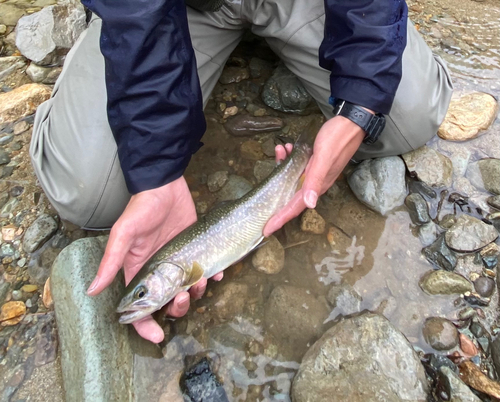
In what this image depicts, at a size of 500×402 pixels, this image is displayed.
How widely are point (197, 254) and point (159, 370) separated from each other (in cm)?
74

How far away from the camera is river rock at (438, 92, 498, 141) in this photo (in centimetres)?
339

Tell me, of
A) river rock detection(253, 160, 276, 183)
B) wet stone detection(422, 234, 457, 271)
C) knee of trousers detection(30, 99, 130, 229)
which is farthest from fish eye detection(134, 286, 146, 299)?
wet stone detection(422, 234, 457, 271)

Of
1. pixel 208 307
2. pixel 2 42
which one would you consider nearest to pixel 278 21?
pixel 208 307

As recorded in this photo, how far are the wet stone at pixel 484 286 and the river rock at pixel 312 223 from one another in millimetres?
1080

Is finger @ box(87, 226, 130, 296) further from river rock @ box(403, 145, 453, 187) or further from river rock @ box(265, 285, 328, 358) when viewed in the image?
river rock @ box(403, 145, 453, 187)

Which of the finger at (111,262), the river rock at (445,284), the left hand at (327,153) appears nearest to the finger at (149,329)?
the finger at (111,262)

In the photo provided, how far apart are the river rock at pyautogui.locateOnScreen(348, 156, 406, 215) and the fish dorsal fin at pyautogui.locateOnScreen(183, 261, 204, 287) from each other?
54.8 inches

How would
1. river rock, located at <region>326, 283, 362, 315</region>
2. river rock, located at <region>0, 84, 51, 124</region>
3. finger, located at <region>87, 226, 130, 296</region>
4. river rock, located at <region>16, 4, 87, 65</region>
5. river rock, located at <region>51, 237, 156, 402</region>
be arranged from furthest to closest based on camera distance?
river rock, located at <region>16, 4, 87, 65</region> < river rock, located at <region>0, 84, 51, 124</region> < river rock, located at <region>326, 283, 362, 315</region> < river rock, located at <region>51, 237, 156, 402</region> < finger, located at <region>87, 226, 130, 296</region>

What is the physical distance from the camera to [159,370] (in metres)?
2.37

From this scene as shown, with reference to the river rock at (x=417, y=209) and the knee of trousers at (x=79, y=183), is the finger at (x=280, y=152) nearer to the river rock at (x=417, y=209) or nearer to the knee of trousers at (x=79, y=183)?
the river rock at (x=417, y=209)

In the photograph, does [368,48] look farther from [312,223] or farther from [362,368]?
[362,368]

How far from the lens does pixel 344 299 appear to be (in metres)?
2.59

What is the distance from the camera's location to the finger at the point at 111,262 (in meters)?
1.97

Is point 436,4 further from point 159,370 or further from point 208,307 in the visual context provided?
point 159,370
